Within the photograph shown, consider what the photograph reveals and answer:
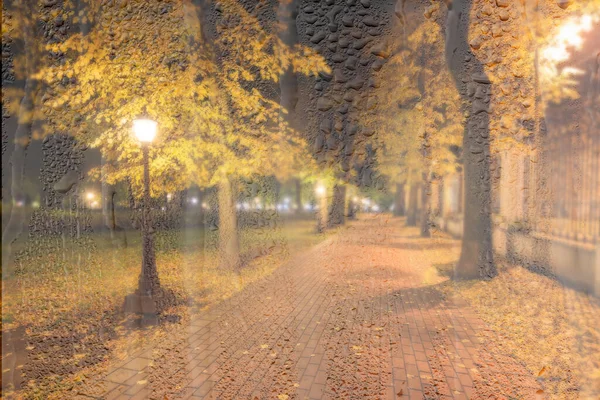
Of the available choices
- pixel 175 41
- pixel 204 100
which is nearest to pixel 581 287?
pixel 204 100

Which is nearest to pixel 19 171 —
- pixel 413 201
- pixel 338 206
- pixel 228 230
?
pixel 228 230

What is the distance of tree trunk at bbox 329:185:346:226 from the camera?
157 cm

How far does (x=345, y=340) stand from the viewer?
1.54 meters

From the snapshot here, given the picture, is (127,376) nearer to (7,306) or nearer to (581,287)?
(7,306)

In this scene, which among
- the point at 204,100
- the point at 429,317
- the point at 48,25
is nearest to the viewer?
the point at 429,317

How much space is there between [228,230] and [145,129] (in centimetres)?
66

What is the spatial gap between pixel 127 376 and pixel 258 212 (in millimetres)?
1042

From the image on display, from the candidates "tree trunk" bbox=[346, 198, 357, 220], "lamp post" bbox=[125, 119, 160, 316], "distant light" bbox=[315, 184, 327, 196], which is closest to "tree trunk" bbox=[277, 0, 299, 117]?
"distant light" bbox=[315, 184, 327, 196]

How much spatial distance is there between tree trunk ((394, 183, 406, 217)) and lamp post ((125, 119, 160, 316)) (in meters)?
1.25

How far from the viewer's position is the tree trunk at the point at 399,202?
1521 mm

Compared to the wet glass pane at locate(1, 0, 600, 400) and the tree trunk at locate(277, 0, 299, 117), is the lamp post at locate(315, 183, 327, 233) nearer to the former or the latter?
the wet glass pane at locate(1, 0, 600, 400)

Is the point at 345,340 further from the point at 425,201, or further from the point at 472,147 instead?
the point at 472,147

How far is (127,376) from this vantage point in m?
1.64

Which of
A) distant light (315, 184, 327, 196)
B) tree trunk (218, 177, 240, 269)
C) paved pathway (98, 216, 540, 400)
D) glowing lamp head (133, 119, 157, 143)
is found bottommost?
paved pathway (98, 216, 540, 400)
